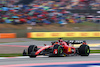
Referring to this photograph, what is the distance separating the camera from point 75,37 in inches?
863

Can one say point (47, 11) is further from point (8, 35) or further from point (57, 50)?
point (57, 50)

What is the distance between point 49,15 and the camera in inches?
982

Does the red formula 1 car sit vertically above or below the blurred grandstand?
below

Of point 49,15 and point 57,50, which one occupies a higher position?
point 49,15

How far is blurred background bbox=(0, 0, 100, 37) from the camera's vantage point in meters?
23.0

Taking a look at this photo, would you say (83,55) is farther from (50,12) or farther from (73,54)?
(50,12)

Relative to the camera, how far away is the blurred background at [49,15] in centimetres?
2296

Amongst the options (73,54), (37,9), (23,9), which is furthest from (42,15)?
(73,54)

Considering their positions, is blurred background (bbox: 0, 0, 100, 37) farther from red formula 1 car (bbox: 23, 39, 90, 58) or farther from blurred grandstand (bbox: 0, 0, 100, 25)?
red formula 1 car (bbox: 23, 39, 90, 58)

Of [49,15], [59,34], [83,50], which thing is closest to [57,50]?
[83,50]

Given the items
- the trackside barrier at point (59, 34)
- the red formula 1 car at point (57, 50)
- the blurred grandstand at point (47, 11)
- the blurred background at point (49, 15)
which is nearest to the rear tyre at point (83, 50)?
the red formula 1 car at point (57, 50)

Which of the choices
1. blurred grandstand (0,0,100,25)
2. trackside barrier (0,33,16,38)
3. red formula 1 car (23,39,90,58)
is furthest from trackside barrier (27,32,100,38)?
red formula 1 car (23,39,90,58)

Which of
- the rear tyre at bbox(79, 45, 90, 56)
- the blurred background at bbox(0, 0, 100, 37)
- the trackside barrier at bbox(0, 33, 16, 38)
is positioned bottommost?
the rear tyre at bbox(79, 45, 90, 56)

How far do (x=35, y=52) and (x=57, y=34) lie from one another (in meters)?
13.8
